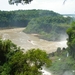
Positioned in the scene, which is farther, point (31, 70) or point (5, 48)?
point (5, 48)

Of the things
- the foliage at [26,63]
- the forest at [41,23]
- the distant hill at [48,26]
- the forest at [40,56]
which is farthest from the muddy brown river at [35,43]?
the foliage at [26,63]

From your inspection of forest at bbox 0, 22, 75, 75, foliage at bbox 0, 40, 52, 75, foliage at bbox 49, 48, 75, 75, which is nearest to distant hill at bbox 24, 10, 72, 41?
foliage at bbox 49, 48, 75, 75

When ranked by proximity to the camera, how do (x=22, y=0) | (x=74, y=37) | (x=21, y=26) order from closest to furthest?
(x=22, y=0) < (x=74, y=37) < (x=21, y=26)

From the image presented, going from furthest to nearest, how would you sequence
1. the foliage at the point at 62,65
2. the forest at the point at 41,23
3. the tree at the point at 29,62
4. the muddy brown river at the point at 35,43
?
the forest at the point at 41,23, the muddy brown river at the point at 35,43, the foliage at the point at 62,65, the tree at the point at 29,62

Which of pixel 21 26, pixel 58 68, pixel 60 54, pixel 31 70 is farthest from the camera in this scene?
pixel 21 26

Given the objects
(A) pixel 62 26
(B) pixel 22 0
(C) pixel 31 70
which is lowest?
(A) pixel 62 26

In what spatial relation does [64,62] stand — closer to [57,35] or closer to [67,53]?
[67,53]

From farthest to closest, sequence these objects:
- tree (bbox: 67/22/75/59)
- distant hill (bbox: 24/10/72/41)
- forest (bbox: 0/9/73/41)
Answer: distant hill (bbox: 24/10/72/41)
forest (bbox: 0/9/73/41)
tree (bbox: 67/22/75/59)

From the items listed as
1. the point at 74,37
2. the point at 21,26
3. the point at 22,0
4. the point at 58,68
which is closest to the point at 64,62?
the point at 58,68

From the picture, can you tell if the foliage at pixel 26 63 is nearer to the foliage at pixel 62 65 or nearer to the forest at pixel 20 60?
the forest at pixel 20 60

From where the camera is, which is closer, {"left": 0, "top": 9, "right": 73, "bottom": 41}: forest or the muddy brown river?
the muddy brown river

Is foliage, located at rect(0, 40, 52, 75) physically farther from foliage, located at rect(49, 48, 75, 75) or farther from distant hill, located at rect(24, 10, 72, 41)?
distant hill, located at rect(24, 10, 72, 41)
